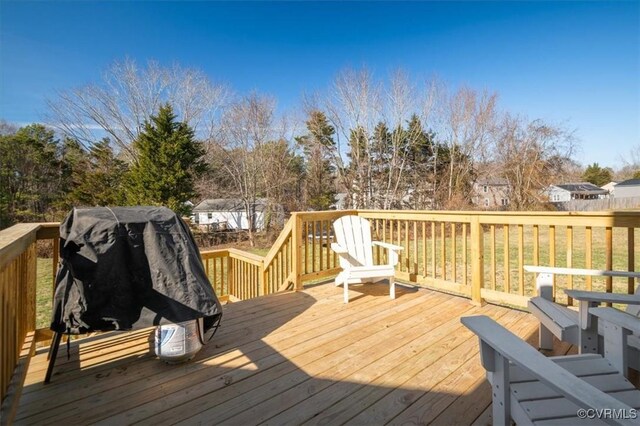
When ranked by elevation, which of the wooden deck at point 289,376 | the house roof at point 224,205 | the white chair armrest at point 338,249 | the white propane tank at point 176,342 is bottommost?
the wooden deck at point 289,376

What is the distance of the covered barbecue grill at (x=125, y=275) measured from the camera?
1.88m

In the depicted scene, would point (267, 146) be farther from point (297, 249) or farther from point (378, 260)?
point (297, 249)

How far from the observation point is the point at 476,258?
10.7 ft

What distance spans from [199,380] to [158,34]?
14.2 m

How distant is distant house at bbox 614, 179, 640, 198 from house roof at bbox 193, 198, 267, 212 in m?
31.8

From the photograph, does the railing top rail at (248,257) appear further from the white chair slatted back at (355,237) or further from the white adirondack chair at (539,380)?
the white adirondack chair at (539,380)

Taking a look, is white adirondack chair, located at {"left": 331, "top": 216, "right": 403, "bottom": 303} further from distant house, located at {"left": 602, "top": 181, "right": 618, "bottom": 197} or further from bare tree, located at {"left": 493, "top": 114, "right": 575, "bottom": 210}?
distant house, located at {"left": 602, "top": 181, "right": 618, "bottom": 197}

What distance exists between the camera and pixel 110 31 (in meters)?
11.7

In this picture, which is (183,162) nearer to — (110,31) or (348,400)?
(110,31)

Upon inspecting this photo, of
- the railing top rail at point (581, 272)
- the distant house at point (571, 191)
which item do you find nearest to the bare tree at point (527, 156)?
the distant house at point (571, 191)

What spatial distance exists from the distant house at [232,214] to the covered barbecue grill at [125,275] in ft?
46.1

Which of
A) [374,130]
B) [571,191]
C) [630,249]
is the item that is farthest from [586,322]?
[571,191]

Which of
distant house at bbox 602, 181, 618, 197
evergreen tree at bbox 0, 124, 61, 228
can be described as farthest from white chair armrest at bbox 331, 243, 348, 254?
distant house at bbox 602, 181, 618, 197

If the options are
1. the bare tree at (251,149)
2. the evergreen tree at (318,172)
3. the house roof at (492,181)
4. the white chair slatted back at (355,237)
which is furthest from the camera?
the evergreen tree at (318,172)
